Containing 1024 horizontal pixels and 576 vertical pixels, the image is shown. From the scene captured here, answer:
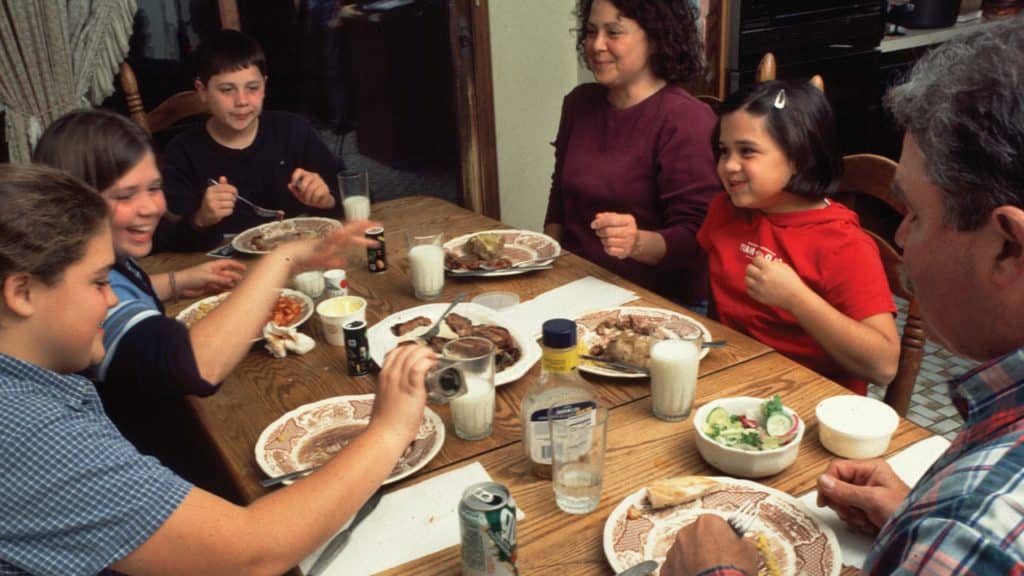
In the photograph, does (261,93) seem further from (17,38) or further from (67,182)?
(67,182)

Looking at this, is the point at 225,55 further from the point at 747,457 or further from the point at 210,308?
the point at 747,457

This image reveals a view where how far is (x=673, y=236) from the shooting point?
2.22 metres

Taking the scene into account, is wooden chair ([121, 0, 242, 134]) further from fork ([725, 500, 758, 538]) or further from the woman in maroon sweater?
fork ([725, 500, 758, 538])

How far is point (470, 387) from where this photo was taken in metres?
1.34

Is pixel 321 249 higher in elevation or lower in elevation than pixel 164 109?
lower

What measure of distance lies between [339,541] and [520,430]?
391 mm

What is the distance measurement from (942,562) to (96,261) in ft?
3.64

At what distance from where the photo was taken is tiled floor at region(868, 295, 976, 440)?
2838mm

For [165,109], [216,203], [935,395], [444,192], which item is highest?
[165,109]

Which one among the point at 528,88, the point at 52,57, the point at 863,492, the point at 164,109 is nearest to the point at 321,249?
the point at 863,492

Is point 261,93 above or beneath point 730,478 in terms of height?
above

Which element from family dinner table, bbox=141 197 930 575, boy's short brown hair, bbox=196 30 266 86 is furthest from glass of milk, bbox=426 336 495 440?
boy's short brown hair, bbox=196 30 266 86

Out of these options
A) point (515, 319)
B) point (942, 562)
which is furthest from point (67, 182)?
point (942, 562)

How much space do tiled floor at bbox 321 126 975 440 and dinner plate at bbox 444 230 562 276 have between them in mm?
1616
